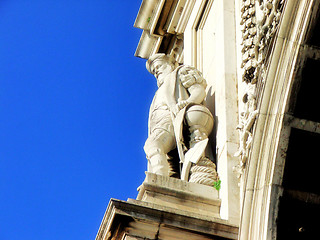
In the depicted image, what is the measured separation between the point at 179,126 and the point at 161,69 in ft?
8.80

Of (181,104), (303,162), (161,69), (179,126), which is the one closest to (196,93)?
(181,104)

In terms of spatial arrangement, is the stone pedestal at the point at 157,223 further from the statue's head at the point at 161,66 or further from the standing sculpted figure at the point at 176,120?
the statue's head at the point at 161,66

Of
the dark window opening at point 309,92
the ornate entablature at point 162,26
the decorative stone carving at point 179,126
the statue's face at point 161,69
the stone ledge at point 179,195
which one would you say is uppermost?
the ornate entablature at point 162,26

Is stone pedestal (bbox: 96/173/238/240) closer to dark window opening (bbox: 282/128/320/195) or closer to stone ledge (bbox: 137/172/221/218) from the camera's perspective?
stone ledge (bbox: 137/172/221/218)

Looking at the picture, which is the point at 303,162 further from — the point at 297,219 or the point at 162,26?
the point at 162,26

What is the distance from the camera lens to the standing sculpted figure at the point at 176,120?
11266 millimetres

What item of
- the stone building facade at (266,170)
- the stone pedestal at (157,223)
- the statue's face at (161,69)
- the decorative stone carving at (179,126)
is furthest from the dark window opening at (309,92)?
the statue's face at (161,69)

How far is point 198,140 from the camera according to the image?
11.1 m

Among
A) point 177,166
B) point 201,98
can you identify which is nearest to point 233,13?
point 201,98

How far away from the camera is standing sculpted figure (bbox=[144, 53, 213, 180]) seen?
1127 cm

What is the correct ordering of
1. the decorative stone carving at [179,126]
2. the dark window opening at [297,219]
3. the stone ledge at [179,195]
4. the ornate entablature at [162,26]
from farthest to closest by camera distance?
the ornate entablature at [162,26] < the decorative stone carving at [179,126] < the stone ledge at [179,195] < the dark window opening at [297,219]

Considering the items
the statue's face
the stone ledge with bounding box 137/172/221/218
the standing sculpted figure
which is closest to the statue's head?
the statue's face

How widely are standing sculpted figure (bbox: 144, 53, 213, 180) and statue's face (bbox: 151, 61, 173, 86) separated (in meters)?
0.75

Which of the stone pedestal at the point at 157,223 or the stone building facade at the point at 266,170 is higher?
the stone building facade at the point at 266,170
